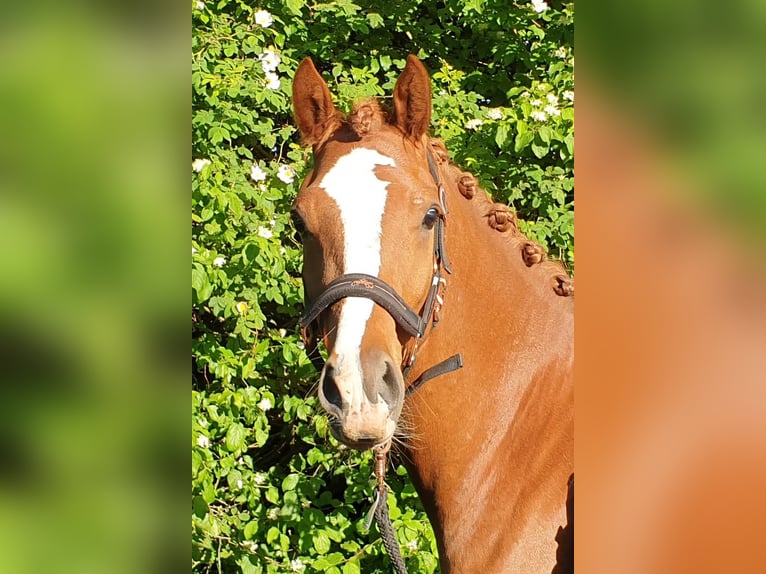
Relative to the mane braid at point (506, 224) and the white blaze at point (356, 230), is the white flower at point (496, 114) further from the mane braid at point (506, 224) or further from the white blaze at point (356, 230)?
the white blaze at point (356, 230)

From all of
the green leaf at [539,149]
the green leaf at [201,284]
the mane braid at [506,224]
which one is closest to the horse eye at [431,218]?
the mane braid at [506,224]

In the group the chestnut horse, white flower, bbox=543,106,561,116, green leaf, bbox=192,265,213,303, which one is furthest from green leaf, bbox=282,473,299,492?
white flower, bbox=543,106,561,116

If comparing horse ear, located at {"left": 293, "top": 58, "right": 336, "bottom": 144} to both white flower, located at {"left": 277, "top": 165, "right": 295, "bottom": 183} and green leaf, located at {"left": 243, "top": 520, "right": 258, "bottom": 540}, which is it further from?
green leaf, located at {"left": 243, "top": 520, "right": 258, "bottom": 540}

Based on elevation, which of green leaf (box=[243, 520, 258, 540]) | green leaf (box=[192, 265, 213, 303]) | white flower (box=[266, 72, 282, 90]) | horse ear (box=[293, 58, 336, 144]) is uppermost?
horse ear (box=[293, 58, 336, 144])

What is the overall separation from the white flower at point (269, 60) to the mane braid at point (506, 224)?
2042 mm

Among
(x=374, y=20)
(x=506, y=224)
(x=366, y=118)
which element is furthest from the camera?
(x=374, y=20)

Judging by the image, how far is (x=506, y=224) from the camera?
2.31 m

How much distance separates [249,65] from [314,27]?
894 mm

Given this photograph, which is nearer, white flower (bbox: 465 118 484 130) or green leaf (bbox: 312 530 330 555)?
green leaf (bbox: 312 530 330 555)

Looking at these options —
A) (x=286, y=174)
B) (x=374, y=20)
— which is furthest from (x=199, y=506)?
(x=374, y=20)

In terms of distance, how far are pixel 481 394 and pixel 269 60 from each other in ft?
8.86

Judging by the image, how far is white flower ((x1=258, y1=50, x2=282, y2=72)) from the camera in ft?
13.5
